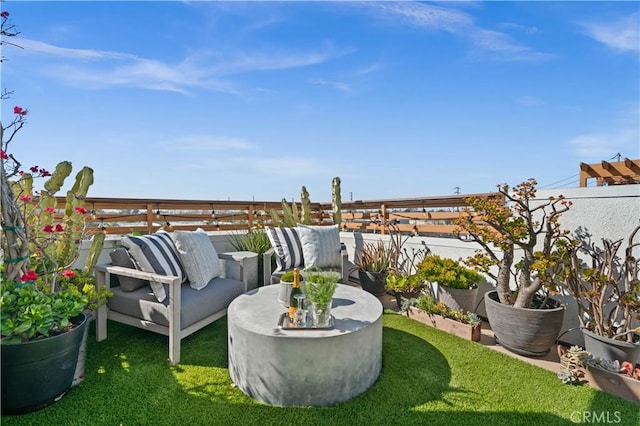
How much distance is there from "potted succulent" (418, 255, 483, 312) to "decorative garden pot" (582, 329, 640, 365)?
1.02 metres

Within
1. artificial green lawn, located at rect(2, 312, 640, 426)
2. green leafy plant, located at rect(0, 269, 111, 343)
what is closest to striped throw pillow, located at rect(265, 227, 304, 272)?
artificial green lawn, located at rect(2, 312, 640, 426)

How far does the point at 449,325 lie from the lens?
287 centimetres

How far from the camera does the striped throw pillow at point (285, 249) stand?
3.66 metres

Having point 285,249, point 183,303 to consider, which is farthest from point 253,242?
point 183,303

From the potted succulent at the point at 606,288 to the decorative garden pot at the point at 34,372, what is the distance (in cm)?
359

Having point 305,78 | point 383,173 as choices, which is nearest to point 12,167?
point 305,78

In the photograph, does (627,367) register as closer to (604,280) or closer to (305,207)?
(604,280)

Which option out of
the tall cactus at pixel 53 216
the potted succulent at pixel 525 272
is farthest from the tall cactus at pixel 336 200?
the tall cactus at pixel 53 216

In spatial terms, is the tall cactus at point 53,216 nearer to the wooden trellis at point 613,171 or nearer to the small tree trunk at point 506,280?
the small tree trunk at point 506,280

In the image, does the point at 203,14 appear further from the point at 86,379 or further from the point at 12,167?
the point at 86,379

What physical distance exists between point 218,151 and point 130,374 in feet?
13.6

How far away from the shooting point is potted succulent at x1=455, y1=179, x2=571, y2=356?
236 cm

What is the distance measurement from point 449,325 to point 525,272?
0.85m

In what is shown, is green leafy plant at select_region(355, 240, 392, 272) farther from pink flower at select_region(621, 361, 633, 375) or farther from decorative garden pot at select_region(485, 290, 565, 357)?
pink flower at select_region(621, 361, 633, 375)
